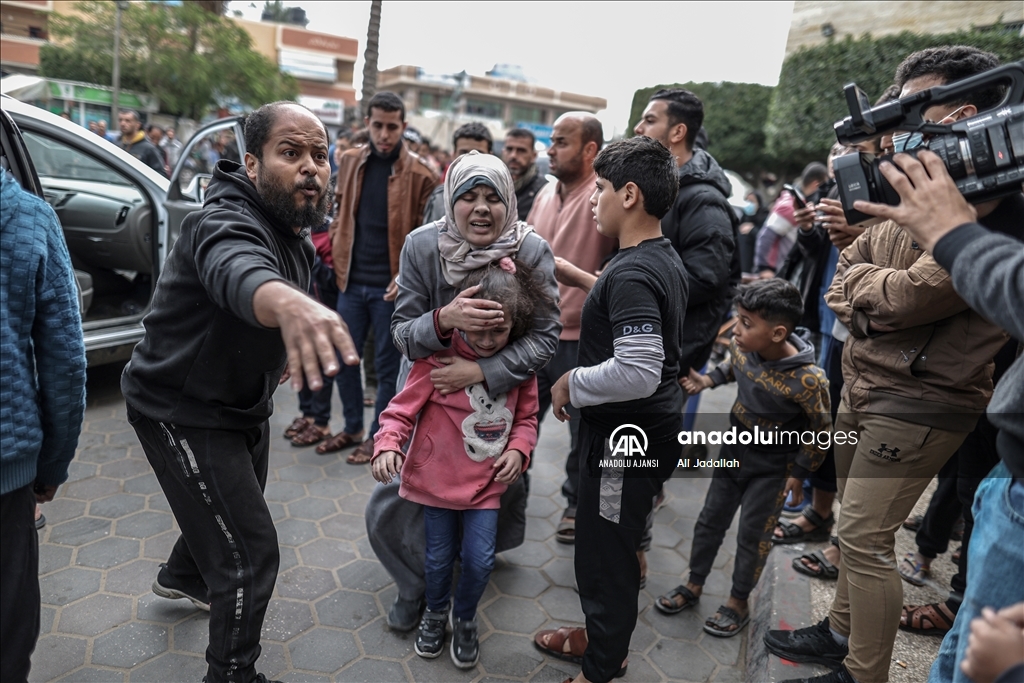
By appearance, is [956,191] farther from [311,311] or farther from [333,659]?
[333,659]

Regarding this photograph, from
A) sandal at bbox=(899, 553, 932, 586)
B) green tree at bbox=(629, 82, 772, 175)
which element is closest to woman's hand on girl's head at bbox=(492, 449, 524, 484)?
sandal at bbox=(899, 553, 932, 586)

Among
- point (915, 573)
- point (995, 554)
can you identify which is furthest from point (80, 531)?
point (915, 573)

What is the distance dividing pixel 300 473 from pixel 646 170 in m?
3.03

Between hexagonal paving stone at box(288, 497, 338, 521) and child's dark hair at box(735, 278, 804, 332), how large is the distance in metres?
2.53

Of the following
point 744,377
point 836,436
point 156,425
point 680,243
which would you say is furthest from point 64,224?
point 836,436

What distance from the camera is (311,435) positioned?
4.51m

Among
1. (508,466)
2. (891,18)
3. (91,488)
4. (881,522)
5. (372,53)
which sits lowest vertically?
(91,488)

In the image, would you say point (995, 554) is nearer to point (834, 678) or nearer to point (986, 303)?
point (986, 303)

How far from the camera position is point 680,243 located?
313 cm

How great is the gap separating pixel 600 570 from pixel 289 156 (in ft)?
5.89

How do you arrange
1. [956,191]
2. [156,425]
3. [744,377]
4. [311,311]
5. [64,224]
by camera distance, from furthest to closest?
[64,224] → [744,377] → [156,425] → [956,191] → [311,311]

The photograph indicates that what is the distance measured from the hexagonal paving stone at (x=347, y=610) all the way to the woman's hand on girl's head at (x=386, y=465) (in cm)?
92

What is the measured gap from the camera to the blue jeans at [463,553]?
2.52 m

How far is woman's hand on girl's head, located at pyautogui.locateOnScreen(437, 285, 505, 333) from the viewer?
222 cm
